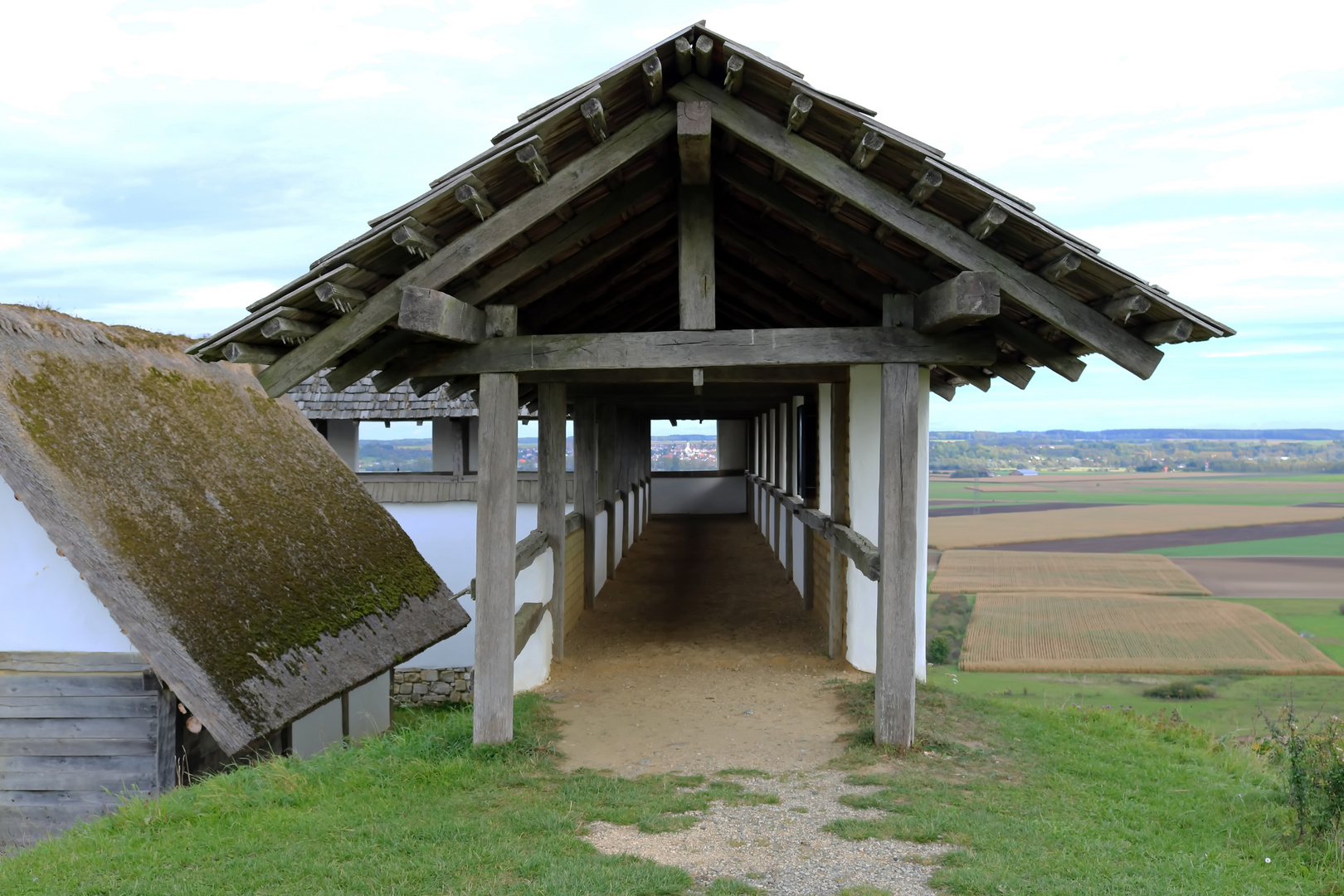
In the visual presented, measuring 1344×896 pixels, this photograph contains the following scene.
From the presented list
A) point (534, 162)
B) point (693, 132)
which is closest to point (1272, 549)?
point (693, 132)

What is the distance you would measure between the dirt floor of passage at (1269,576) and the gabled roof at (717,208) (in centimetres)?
4313

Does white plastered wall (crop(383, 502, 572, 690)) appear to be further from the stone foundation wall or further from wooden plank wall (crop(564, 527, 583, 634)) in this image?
wooden plank wall (crop(564, 527, 583, 634))

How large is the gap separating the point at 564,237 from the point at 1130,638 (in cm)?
3568

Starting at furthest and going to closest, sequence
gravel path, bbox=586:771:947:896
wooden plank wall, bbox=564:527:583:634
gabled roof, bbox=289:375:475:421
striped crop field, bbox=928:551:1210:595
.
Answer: striped crop field, bbox=928:551:1210:595, gabled roof, bbox=289:375:475:421, wooden plank wall, bbox=564:527:583:634, gravel path, bbox=586:771:947:896

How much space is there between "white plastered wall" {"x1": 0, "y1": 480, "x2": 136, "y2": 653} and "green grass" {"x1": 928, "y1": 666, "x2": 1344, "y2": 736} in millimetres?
22581

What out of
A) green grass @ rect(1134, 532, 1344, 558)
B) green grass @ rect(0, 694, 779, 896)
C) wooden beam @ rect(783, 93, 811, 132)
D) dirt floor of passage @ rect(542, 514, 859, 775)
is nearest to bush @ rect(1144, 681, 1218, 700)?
dirt floor of passage @ rect(542, 514, 859, 775)

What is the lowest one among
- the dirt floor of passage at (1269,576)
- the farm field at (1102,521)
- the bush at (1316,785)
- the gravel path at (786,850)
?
the dirt floor of passage at (1269,576)

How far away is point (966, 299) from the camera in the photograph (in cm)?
559

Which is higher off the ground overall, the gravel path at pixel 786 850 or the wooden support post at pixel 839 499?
the wooden support post at pixel 839 499

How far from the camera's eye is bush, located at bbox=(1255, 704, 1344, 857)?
4902 mm

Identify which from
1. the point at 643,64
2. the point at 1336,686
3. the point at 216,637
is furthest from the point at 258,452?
the point at 1336,686

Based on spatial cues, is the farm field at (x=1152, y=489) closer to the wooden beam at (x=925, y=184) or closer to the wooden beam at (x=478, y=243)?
the wooden beam at (x=925, y=184)

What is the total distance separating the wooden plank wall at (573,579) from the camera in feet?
35.0

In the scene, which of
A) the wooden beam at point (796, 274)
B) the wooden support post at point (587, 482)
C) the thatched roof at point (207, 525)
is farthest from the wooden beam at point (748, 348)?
the wooden support post at point (587, 482)
